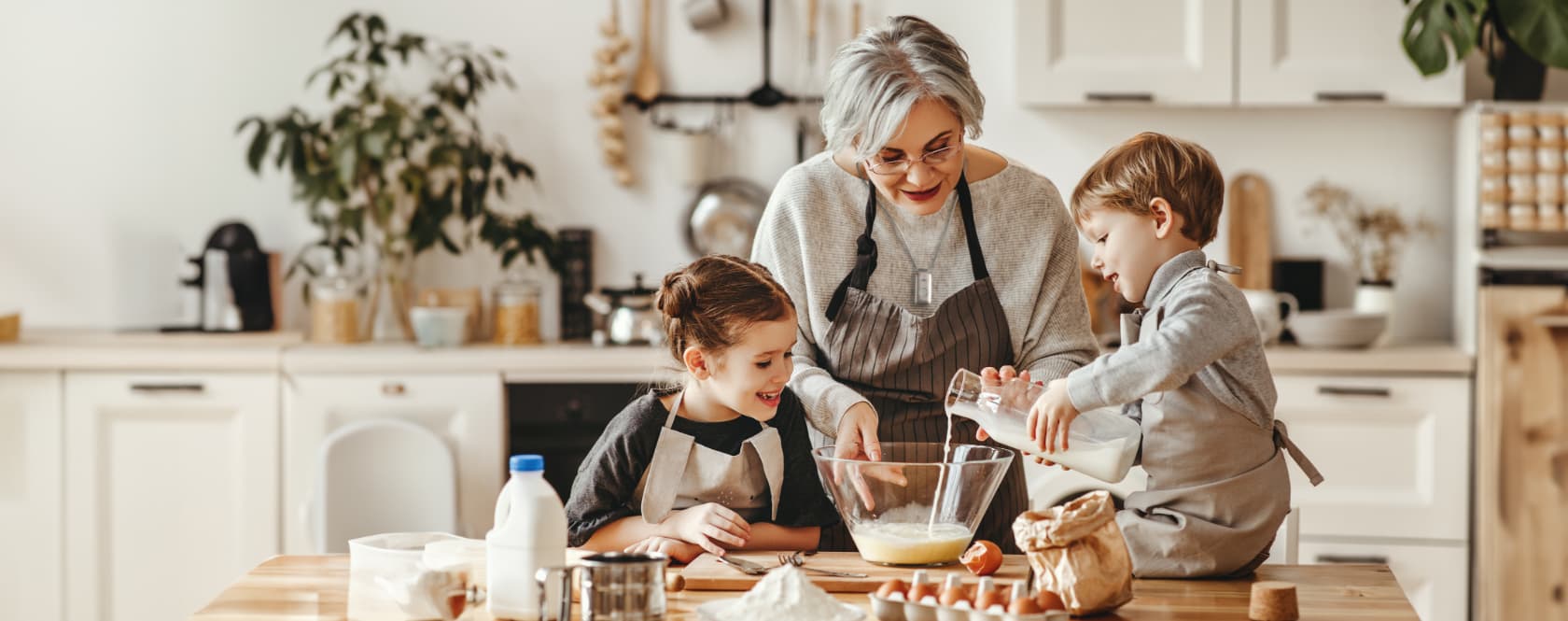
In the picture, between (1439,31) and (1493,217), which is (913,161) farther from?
(1493,217)

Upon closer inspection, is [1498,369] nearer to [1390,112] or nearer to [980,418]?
[1390,112]

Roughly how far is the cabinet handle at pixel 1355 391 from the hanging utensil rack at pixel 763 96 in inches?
55.3

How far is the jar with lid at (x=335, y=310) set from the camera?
341 centimetres

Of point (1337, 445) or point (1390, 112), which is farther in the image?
point (1390, 112)

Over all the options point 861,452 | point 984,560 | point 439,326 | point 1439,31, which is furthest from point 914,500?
point 1439,31

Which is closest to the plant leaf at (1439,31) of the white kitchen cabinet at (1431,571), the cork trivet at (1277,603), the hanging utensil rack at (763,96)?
the white kitchen cabinet at (1431,571)

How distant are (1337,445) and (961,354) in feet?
5.36

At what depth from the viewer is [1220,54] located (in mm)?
3260

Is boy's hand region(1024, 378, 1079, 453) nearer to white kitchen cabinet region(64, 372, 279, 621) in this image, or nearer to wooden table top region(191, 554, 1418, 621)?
wooden table top region(191, 554, 1418, 621)

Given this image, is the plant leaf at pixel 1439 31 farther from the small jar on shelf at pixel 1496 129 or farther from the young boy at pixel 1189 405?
the young boy at pixel 1189 405

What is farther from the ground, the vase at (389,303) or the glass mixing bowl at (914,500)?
the vase at (389,303)

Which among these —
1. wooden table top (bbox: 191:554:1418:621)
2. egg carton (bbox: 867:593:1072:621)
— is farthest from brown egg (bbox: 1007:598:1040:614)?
wooden table top (bbox: 191:554:1418:621)

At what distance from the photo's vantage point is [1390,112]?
3508 millimetres

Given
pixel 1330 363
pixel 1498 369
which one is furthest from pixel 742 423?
pixel 1498 369
